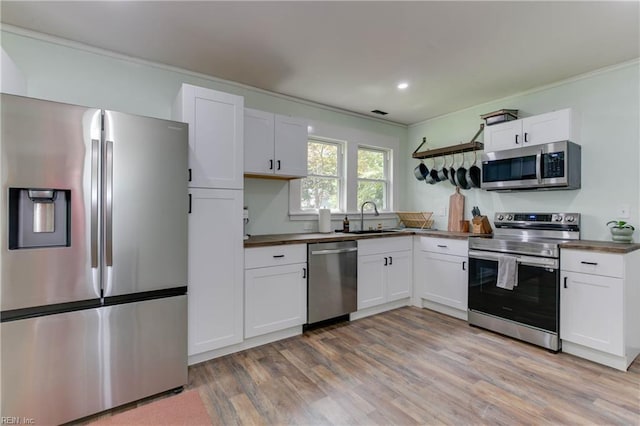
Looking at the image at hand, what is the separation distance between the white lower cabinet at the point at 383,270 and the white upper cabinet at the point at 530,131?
4.96 feet

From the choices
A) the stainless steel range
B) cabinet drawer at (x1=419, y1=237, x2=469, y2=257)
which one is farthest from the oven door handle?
cabinet drawer at (x1=419, y1=237, x2=469, y2=257)

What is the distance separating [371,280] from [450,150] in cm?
199

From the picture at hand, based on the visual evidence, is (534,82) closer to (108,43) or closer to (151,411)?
(108,43)

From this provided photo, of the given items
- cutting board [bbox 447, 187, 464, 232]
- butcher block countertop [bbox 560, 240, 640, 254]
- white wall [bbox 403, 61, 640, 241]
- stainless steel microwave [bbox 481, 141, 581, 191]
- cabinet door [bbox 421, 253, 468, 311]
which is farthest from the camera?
cutting board [bbox 447, 187, 464, 232]

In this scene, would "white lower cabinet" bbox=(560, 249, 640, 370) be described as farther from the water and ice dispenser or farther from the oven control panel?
the water and ice dispenser

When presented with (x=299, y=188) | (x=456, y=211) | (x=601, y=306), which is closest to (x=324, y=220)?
(x=299, y=188)

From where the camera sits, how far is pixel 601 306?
7.88 feet

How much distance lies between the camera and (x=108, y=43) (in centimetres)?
245

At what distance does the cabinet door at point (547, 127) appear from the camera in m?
2.90

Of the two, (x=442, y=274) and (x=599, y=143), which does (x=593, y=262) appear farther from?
(x=442, y=274)

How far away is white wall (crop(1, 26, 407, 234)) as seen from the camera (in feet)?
7.60

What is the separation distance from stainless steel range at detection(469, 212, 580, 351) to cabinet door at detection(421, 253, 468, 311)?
0.12 metres

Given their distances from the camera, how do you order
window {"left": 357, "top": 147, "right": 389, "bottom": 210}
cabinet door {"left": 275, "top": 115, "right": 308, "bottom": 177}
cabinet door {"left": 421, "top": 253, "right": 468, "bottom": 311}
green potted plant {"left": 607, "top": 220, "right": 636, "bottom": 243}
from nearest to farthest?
green potted plant {"left": 607, "top": 220, "right": 636, "bottom": 243}, cabinet door {"left": 275, "top": 115, "right": 308, "bottom": 177}, cabinet door {"left": 421, "top": 253, "right": 468, "bottom": 311}, window {"left": 357, "top": 147, "right": 389, "bottom": 210}

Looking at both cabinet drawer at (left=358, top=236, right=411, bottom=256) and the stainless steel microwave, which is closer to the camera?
the stainless steel microwave
